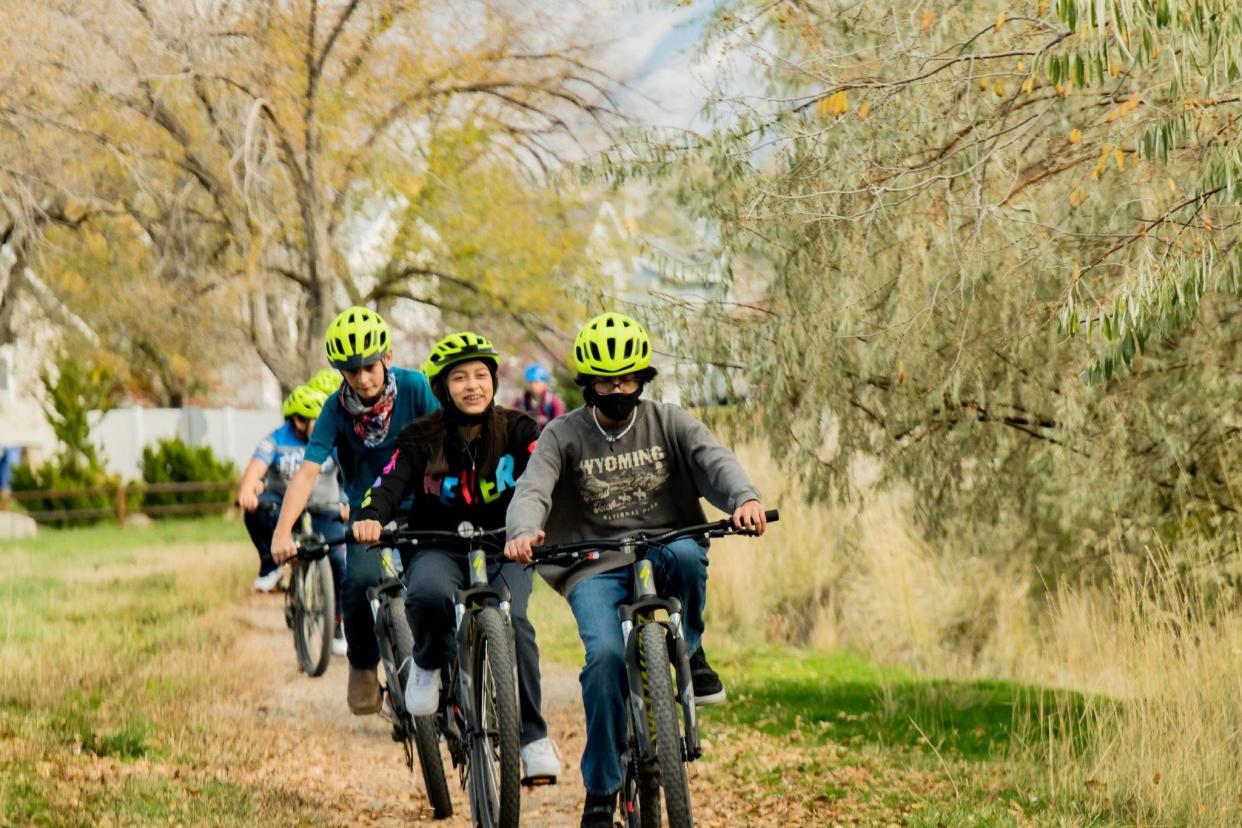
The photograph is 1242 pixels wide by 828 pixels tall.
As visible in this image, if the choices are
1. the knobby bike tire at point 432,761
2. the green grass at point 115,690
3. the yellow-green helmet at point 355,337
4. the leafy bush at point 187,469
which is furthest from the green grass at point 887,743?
the leafy bush at point 187,469

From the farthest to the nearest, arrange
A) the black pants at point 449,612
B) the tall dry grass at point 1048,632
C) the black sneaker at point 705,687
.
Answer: the tall dry grass at point 1048,632 < the black pants at point 449,612 < the black sneaker at point 705,687

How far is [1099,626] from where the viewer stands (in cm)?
962

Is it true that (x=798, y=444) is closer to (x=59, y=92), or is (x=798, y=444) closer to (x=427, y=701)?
(x=427, y=701)

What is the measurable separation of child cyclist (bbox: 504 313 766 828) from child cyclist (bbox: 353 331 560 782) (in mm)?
611

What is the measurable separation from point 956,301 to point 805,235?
883 millimetres

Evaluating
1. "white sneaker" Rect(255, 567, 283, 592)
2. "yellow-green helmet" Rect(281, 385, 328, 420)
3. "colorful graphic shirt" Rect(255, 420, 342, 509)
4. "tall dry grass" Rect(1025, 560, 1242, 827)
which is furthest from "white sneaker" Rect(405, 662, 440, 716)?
"white sneaker" Rect(255, 567, 283, 592)

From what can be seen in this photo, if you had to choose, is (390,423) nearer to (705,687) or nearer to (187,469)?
(705,687)

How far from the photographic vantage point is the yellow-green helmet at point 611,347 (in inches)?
227

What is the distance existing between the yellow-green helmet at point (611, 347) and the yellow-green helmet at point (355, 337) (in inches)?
68.5

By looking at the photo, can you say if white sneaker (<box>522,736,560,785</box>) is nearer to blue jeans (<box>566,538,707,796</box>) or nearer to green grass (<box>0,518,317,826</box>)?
blue jeans (<box>566,538,707,796</box>)

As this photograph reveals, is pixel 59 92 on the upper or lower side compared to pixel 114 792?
upper

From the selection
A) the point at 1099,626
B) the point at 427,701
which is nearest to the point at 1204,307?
the point at 1099,626

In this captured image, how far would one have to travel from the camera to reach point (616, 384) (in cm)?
586

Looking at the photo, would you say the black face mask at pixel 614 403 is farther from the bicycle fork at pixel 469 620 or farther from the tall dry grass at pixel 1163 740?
the tall dry grass at pixel 1163 740
